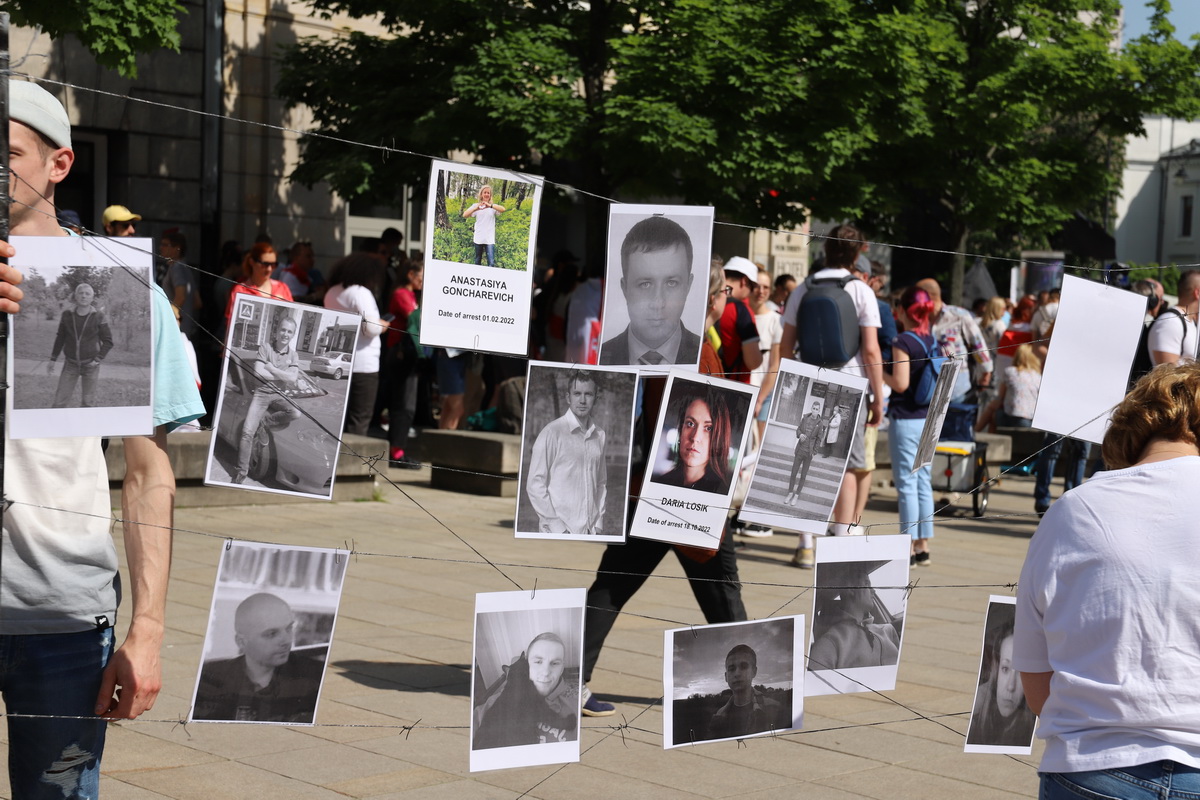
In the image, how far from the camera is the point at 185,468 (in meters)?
9.61

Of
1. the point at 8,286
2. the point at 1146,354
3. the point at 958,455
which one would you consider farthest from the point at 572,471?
the point at 958,455

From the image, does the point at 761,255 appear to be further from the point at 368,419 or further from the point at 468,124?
the point at 368,419

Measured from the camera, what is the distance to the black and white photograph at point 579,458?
3.42 meters

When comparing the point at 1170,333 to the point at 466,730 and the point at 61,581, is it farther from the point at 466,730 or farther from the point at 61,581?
the point at 61,581

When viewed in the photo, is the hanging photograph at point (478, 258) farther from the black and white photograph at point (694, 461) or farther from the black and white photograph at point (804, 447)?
the black and white photograph at point (804, 447)

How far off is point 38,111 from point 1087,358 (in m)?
2.63

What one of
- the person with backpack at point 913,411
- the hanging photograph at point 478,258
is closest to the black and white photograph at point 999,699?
the hanging photograph at point 478,258

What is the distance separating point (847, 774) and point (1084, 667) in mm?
2395

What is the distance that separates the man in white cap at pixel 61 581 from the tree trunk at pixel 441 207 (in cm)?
89

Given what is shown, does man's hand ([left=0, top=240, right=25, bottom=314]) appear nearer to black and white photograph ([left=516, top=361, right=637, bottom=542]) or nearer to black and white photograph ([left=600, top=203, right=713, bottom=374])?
black and white photograph ([left=516, top=361, right=637, bottom=542])

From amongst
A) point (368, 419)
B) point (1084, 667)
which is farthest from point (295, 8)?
point (1084, 667)

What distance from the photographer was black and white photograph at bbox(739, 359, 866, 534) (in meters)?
3.75

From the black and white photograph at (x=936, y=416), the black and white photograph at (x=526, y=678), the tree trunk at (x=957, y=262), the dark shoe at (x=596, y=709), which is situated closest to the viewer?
the black and white photograph at (x=526, y=678)

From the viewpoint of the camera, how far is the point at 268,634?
10.3 ft
